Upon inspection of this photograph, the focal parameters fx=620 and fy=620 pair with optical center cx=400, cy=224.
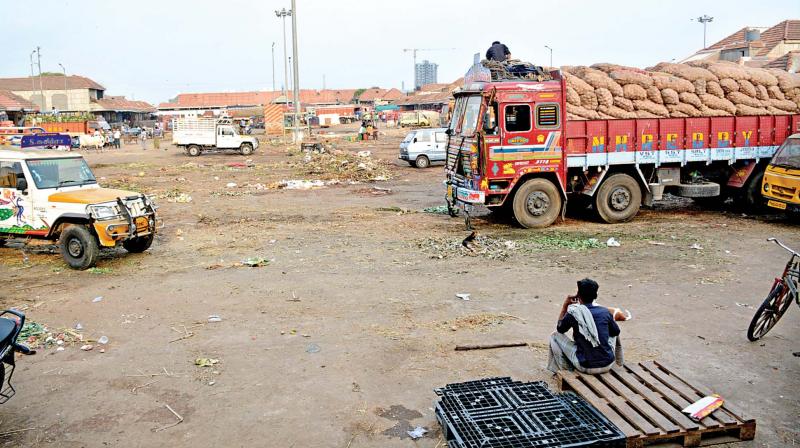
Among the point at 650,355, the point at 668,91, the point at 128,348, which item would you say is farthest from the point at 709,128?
the point at 128,348

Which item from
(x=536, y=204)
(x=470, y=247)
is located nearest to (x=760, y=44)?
(x=536, y=204)

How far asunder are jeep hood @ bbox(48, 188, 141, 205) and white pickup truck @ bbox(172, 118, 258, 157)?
85.0ft

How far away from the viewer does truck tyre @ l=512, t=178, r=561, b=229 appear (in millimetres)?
12883

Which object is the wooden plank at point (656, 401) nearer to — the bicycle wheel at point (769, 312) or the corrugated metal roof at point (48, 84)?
the bicycle wheel at point (769, 312)

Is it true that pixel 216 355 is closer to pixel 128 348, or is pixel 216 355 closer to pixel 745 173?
pixel 128 348

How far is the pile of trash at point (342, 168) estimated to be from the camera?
23312 mm

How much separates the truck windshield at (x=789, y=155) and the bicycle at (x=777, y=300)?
717 centimetres

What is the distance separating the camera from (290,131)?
6050 cm

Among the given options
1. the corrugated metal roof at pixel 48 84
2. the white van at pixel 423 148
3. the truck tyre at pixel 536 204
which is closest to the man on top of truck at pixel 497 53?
the truck tyre at pixel 536 204

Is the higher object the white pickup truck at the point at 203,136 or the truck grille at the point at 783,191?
the white pickup truck at the point at 203,136

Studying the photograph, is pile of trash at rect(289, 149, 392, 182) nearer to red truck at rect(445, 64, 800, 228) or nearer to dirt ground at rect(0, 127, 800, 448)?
dirt ground at rect(0, 127, 800, 448)

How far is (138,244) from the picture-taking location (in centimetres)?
1149

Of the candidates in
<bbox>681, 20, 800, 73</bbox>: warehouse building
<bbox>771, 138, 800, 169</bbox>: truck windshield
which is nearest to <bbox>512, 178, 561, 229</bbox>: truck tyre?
<bbox>771, 138, 800, 169</bbox>: truck windshield

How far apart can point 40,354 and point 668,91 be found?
42.2 feet
